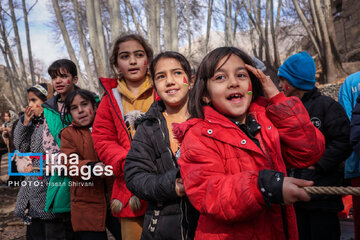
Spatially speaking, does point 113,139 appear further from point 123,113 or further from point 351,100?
point 351,100

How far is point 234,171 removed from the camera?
1.34m

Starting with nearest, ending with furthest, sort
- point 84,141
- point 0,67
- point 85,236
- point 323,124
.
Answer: point 323,124
point 85,236
point 84,141
point 0,67

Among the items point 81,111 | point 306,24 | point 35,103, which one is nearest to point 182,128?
point 81,111

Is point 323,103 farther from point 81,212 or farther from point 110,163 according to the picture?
point 81,212

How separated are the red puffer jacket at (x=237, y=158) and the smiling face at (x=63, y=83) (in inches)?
84.5

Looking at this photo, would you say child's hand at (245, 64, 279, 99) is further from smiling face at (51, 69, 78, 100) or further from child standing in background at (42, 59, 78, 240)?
smiling face at (51, 69, 78, 100)

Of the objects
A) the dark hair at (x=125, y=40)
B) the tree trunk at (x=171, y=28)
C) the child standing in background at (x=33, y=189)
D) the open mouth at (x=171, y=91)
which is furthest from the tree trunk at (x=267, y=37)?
the open mouth at (x=171, y=91)

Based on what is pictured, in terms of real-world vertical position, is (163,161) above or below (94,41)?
below

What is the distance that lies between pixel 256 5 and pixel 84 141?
696 inches

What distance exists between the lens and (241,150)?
4.45 feet

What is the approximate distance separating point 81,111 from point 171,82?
4.17 feet

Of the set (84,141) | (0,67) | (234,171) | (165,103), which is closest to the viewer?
(234,171)

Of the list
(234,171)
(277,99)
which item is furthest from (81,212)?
(277,99)

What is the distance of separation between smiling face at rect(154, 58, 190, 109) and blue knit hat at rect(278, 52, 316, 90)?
3.57 feet
